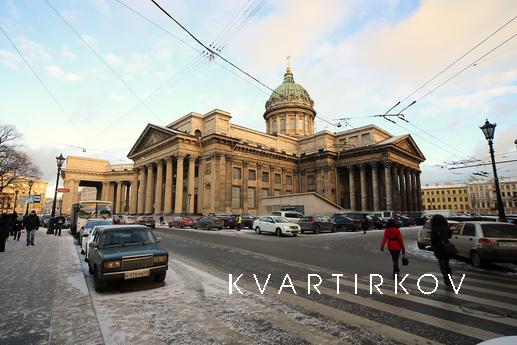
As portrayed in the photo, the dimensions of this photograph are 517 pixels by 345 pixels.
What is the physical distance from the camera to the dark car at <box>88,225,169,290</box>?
6.86 metres

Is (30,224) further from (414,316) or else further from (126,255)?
(414,316)

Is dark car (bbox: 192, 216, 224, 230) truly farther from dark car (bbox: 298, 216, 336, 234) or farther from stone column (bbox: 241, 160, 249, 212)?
stone column (bbox: 241, 160, 249, 212)

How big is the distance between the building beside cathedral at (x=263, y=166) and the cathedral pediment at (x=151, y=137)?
17cm

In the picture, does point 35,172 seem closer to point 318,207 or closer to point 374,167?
point 318,207

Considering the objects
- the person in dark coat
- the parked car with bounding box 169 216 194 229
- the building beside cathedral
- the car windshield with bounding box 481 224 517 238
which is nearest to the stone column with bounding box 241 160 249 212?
the building beside cathedral

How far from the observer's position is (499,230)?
10375 millimetres

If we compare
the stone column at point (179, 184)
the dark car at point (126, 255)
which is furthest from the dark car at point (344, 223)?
the stone column at point (179, 184)

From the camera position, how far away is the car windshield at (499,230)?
33.4 feet

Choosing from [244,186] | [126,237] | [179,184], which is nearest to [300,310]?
[126,237]

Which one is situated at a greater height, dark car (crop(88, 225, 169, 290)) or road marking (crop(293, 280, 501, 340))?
dark car (crop(88, 225, 169, 290))

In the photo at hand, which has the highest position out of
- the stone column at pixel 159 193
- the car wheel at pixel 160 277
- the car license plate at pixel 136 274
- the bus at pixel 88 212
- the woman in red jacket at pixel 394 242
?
the stone column at pixel 159 193

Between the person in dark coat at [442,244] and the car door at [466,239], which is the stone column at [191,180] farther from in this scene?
the person in dark coat at [442,244]

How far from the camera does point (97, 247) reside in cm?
775

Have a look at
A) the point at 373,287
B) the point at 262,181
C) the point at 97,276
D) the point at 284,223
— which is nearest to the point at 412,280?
the point at 373,287
